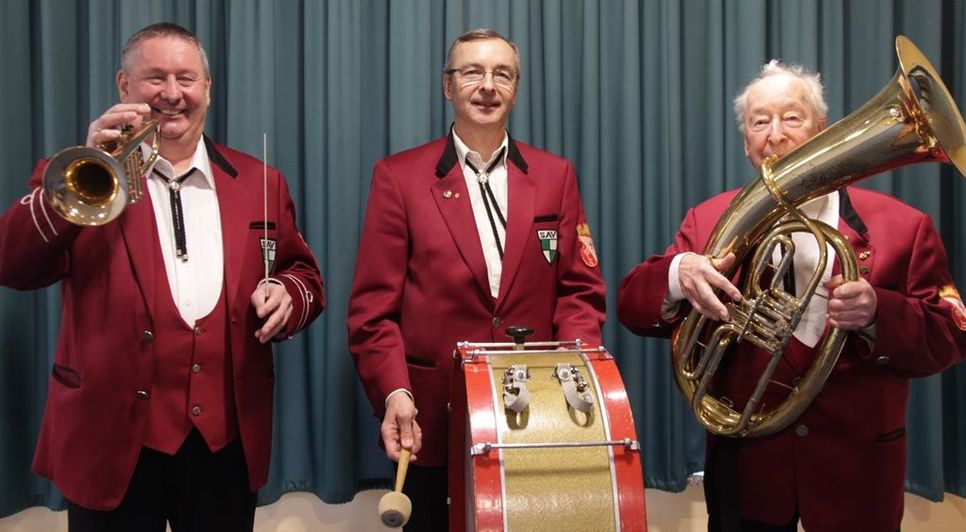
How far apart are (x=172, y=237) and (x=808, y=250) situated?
4.99 ft

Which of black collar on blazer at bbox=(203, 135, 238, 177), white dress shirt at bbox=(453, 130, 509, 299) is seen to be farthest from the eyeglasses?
black collar on blazer at bbox=(203, 135, 238, 177)

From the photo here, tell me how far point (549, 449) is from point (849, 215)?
975mm

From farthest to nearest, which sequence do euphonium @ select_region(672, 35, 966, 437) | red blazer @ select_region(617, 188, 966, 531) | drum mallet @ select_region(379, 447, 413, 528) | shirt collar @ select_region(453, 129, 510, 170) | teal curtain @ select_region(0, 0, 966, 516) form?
teal curtain @ select_region(0, 0, 966, 516)
shirt collar @ select_region(453, 129, 510, 170)
red blazer @ select_region(617, 188, 966, 531)
euphonium @ select_region(672, 35, 966, 437)
drum mallet @ select_region(379, 447, 413, 528)

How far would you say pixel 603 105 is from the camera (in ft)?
9.34

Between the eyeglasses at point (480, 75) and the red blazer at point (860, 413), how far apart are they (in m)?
0.71

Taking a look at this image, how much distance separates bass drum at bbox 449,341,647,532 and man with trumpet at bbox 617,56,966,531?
15.1 inches

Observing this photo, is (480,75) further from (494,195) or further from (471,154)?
(494,195)

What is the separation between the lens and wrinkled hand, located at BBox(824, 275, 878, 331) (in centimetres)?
182

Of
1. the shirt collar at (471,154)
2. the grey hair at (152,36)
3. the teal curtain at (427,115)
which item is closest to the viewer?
the grey hair at (152,36)

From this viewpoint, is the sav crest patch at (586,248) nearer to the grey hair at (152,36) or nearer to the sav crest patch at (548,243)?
the sav crest patch at (548,243)

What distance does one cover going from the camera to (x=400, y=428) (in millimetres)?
1944

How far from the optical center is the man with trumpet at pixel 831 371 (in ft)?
6.36

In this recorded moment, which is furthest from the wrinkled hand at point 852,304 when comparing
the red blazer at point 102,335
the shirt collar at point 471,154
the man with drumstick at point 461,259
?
the red blazer at point 102,335

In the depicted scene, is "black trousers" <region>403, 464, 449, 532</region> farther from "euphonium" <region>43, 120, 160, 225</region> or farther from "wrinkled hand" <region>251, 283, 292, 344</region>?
"euphonium" <region>43, 120, 160, 225</region>
